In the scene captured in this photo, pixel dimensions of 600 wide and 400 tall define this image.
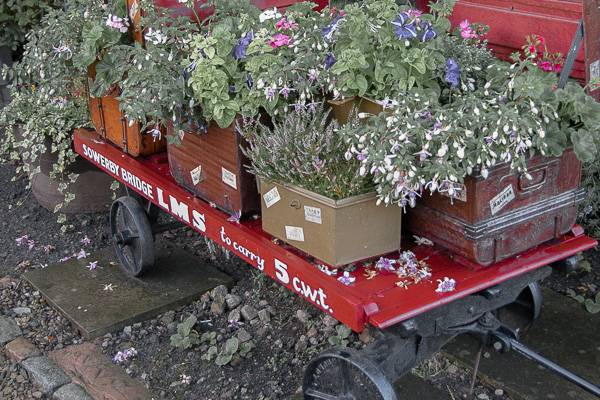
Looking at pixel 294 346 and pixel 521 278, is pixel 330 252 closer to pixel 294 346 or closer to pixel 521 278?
pixel 521 278

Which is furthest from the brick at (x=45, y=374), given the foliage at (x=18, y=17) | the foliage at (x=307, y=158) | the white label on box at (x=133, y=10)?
the foliage at (x=18, y=17)

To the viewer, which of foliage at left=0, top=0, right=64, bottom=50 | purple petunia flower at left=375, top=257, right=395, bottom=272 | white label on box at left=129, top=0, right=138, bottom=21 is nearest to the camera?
purple petunia flower at left=375, top=257, right=395, bottom=272

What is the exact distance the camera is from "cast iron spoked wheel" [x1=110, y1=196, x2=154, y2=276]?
4121mm

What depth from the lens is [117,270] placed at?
4555 mm

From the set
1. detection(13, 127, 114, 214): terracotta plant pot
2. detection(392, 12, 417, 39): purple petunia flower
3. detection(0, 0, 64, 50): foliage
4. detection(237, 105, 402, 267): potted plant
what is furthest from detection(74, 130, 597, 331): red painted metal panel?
detection(0, 0, 64, 50): foliage

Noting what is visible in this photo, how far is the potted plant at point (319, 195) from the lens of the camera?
263 cm

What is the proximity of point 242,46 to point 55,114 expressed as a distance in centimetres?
249

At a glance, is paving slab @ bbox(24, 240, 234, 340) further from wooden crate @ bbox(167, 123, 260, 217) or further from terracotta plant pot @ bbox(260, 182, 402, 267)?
terracotta plant pot @ bbox(260, 182, 402, 267)

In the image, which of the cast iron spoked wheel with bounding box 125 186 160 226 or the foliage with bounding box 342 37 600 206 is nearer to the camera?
the foliage with bounding box 342 37 600 206

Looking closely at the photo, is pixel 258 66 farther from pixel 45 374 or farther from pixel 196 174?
pixel 45 374

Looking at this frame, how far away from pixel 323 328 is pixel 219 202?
0.97 m

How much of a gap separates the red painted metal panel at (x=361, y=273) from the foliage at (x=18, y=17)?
4.09 meters

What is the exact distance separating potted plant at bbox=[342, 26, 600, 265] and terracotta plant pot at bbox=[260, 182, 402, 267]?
0.14 m

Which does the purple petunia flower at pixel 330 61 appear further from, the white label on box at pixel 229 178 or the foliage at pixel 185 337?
the foliage at pixel 185 337
